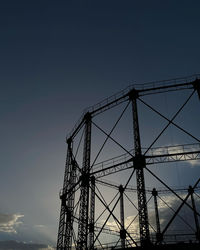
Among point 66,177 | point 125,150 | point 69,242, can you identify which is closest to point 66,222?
point 69,242

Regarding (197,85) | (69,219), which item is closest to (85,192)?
(69,219)

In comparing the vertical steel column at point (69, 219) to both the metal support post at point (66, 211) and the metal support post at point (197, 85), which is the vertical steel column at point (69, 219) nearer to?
the metal support post at point (66, 211)

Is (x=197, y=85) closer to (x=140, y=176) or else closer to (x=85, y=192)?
(x=140, y=176)

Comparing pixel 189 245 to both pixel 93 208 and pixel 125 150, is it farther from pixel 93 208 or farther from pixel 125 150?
pixel 93 208

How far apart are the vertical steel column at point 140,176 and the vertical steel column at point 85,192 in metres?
4.80

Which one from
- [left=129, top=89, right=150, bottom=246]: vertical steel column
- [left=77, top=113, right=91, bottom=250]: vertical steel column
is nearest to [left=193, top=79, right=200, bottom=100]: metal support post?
[left=129, top=89, right=150, bottom=246]: vertical steel column

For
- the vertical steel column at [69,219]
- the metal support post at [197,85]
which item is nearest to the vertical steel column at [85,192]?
the vertical steel column at [69,219]

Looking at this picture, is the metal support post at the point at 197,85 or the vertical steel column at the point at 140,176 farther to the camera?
the metal support post at the point at 197,85

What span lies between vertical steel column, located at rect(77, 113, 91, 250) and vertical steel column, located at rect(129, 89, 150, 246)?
189 inches

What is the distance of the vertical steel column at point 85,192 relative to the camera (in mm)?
17609

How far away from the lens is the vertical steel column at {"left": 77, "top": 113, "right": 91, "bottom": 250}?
17609 mm

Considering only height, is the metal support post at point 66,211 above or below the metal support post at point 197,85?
below

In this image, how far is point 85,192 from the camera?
61.3ft

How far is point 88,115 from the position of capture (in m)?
21.1
